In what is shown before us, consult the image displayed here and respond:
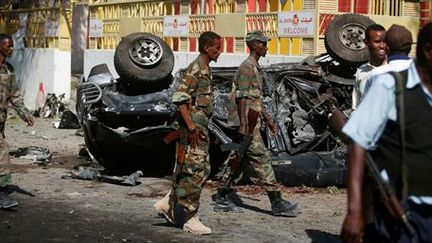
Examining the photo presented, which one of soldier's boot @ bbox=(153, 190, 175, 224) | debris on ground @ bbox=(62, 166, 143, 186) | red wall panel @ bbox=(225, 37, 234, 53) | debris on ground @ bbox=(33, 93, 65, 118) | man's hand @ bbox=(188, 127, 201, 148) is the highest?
red wall panel @ bbox=(225, 37, 234, 53)

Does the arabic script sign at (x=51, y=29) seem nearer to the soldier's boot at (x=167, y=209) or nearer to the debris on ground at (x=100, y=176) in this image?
the debris on ground at (x=100, y=176)

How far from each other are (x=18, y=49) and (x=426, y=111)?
72.7ft

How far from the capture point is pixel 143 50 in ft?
35.8

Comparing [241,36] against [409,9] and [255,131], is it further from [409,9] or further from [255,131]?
[255,131]

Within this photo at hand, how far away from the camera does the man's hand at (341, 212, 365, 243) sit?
351cm

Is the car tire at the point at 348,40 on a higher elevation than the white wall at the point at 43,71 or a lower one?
higher

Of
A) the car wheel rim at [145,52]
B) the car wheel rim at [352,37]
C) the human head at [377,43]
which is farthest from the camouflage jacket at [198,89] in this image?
the car wheel rim at [352,37]

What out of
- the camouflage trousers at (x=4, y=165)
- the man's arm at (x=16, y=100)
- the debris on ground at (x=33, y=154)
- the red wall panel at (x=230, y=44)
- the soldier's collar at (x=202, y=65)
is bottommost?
the debris on ground at (x=33, y=154)

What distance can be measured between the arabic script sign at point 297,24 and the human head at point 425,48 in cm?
936

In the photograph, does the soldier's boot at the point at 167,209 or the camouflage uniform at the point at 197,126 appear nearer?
the camouflage uniform at the point at 197,126

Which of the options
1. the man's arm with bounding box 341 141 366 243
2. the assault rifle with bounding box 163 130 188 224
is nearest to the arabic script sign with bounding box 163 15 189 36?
the assault rifle with bounding box 163 130 188 224

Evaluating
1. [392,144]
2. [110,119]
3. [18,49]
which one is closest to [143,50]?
[110,119]

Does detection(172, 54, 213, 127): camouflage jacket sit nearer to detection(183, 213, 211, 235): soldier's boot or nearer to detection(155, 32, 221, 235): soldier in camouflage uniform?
detection(155, 32, 221, 235): soldier in camouflage uniform

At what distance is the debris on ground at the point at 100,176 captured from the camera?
997 centimetres
